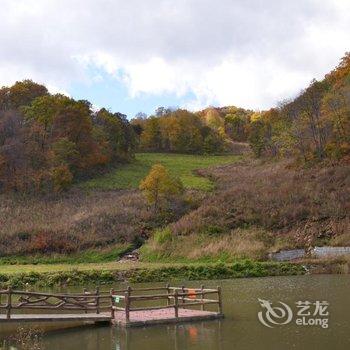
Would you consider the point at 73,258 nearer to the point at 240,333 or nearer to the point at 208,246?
the point at 208,246

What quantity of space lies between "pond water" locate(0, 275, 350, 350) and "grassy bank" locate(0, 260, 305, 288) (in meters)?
12.0

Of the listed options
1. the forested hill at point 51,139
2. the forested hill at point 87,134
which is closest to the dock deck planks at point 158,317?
A: the forested hill at point 87,134

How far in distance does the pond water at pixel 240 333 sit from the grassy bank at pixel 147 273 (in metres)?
12.0

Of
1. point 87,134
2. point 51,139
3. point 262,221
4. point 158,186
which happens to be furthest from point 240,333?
point 87,134

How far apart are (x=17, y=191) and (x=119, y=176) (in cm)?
1823

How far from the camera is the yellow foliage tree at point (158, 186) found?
63.7 meters

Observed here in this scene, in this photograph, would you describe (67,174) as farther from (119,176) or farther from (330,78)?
(330,78)

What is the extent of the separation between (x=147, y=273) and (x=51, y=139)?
4857 cm

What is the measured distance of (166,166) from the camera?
10200 centimetres

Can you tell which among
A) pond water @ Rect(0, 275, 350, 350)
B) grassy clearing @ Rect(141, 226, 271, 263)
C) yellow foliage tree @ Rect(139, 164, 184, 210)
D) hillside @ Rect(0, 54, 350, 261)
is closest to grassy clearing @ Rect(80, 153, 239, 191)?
hillside @ Rect(0, 54, 350, 261)

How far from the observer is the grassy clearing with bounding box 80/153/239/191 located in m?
83.4

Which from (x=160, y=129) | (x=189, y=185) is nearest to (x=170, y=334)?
(x=189, y=185)

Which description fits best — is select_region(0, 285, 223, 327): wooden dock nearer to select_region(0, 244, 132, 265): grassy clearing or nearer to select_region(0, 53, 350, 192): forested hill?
select_region(0, 244, 132, 265): grassy clearing

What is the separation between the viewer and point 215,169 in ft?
328
